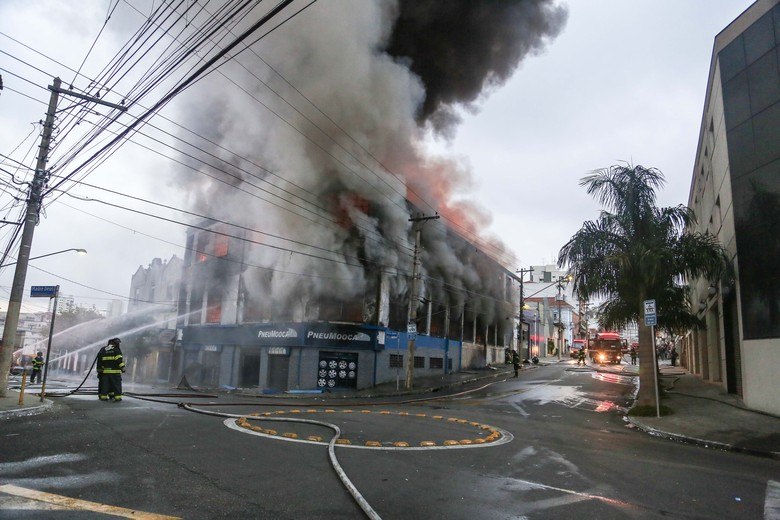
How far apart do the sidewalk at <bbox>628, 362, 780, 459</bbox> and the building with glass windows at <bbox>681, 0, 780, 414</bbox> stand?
0.61 meters

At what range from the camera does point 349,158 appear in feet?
63.5

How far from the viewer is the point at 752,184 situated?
11781 millimetres

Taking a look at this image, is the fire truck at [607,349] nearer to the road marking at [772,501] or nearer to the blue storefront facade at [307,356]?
the blue storefront facade at [307,356]

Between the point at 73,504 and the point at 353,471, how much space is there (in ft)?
8.99

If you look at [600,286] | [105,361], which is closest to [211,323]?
[105,361]

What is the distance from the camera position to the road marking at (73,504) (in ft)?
12.8

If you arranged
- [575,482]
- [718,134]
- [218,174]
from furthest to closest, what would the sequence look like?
[218,174] < [718,134] < [575,482]

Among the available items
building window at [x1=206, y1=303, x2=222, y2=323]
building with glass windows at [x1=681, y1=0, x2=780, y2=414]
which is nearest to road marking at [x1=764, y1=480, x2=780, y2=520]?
building with glass windows at [x1=681, y1=0, x2=780, y2=414]

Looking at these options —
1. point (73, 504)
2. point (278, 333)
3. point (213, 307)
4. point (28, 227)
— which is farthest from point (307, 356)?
point (73, 504)

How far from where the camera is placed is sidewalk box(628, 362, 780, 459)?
8523 mm

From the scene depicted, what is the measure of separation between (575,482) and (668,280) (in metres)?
10.0

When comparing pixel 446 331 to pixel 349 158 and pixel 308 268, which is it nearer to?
pixel 308 268

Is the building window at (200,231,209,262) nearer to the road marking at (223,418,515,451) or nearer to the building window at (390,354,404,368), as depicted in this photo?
the building window at (390,354,404,368)

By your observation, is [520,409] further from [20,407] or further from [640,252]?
[20,407]
